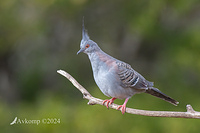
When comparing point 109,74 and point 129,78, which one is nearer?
point 109,74

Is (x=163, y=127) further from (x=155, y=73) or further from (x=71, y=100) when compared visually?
(x=71, y=100)

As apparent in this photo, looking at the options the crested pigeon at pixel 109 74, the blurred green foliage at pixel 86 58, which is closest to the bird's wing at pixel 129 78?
the crested pigeon at pixel 109 74

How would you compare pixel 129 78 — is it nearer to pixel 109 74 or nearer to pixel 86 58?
pixel 109 74

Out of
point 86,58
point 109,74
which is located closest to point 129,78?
point 109,74

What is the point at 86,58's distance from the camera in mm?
7508

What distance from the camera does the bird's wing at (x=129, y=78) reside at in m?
3.49

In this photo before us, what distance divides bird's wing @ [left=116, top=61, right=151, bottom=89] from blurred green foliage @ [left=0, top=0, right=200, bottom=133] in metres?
2.30

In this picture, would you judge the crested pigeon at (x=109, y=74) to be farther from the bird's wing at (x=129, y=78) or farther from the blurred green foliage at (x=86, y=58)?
the blurred green foliage at (x=86, y=58)

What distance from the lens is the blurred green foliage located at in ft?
19.8

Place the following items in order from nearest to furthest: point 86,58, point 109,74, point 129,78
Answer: point 109,74
point 129,78
point 86,58

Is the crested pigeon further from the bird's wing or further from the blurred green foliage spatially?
the blurred green foliage

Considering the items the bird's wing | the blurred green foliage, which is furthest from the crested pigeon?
the blurred green foliage

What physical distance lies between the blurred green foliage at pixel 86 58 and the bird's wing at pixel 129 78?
230 cm

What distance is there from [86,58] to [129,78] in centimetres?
403
